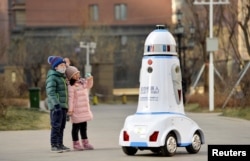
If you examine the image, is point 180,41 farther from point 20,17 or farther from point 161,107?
point 20,17

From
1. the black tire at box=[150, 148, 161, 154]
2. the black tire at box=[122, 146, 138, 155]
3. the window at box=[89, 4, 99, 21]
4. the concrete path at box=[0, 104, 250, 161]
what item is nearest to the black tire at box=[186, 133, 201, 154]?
the concrete path at box=[0, 104, 250, 161]

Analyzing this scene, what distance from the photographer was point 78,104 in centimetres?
1633

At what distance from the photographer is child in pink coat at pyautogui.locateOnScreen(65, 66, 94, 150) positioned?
16.2m

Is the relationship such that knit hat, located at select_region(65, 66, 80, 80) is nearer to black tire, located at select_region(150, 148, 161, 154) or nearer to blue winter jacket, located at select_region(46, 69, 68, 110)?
blue winter jacket, located at select_region(46, 69, 68, 110)

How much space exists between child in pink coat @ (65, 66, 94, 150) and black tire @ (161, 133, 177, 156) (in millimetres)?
2374

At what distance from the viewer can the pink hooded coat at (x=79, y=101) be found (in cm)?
1622

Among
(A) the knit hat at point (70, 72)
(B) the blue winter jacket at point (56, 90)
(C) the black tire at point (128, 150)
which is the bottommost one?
(C) the black tire at point (128, 150)

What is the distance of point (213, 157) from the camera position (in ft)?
34.4

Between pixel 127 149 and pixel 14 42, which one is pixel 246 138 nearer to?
pixel 127 149

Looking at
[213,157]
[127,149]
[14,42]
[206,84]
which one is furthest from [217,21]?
[213,157]

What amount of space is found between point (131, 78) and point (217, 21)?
37269 mm

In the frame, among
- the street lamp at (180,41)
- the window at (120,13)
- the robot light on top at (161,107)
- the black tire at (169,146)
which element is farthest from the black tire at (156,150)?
the window at (120,13)

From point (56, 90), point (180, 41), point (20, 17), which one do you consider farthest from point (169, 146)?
point (20, 17)
